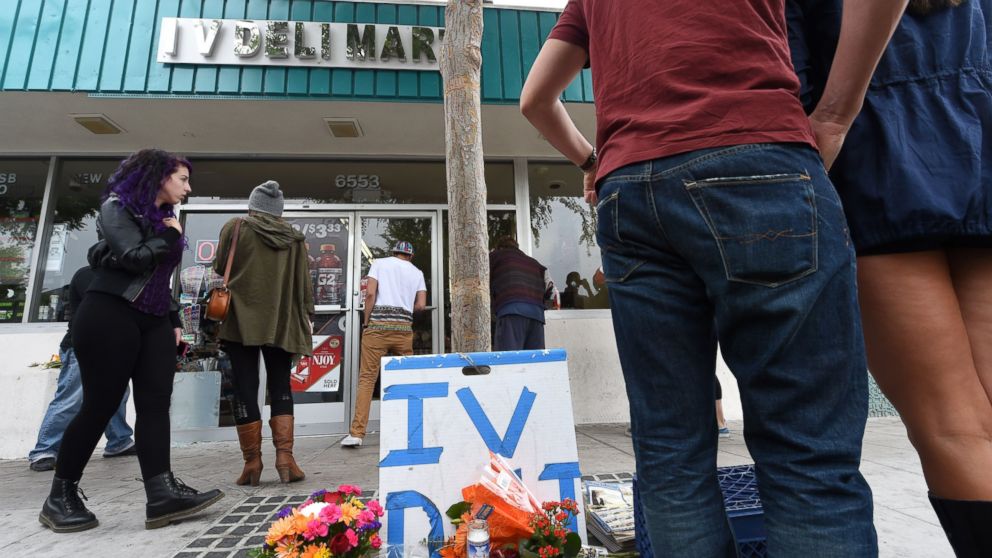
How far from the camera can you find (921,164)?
3.41ft

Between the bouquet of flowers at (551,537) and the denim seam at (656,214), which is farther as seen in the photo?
the bouquet of flowers at (551,537)

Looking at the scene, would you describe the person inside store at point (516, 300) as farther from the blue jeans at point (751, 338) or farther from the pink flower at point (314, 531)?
the blue jeans at point (751, 338)

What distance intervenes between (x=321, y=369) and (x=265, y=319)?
2502mm

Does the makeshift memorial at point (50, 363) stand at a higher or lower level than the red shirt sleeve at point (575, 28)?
lower

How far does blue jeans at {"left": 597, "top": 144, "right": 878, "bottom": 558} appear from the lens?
2.74 feet

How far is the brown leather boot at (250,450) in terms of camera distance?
3.23 metres

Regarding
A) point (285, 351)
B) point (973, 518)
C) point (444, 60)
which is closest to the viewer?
point (973, 518)

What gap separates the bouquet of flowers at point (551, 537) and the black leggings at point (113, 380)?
2.02 meters

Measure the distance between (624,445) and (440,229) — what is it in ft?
10.7

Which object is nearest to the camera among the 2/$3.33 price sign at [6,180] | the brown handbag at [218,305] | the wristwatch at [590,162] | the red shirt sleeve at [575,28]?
the red shirt sleeve at [575,28]

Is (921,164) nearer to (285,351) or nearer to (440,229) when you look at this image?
(285,351)

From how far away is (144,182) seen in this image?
2.66 m

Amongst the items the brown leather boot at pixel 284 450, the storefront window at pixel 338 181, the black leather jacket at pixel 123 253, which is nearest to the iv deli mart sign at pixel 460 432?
the black leather jacket at pixel 123 253

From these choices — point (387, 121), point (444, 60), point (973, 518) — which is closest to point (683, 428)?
point (973, 518)
